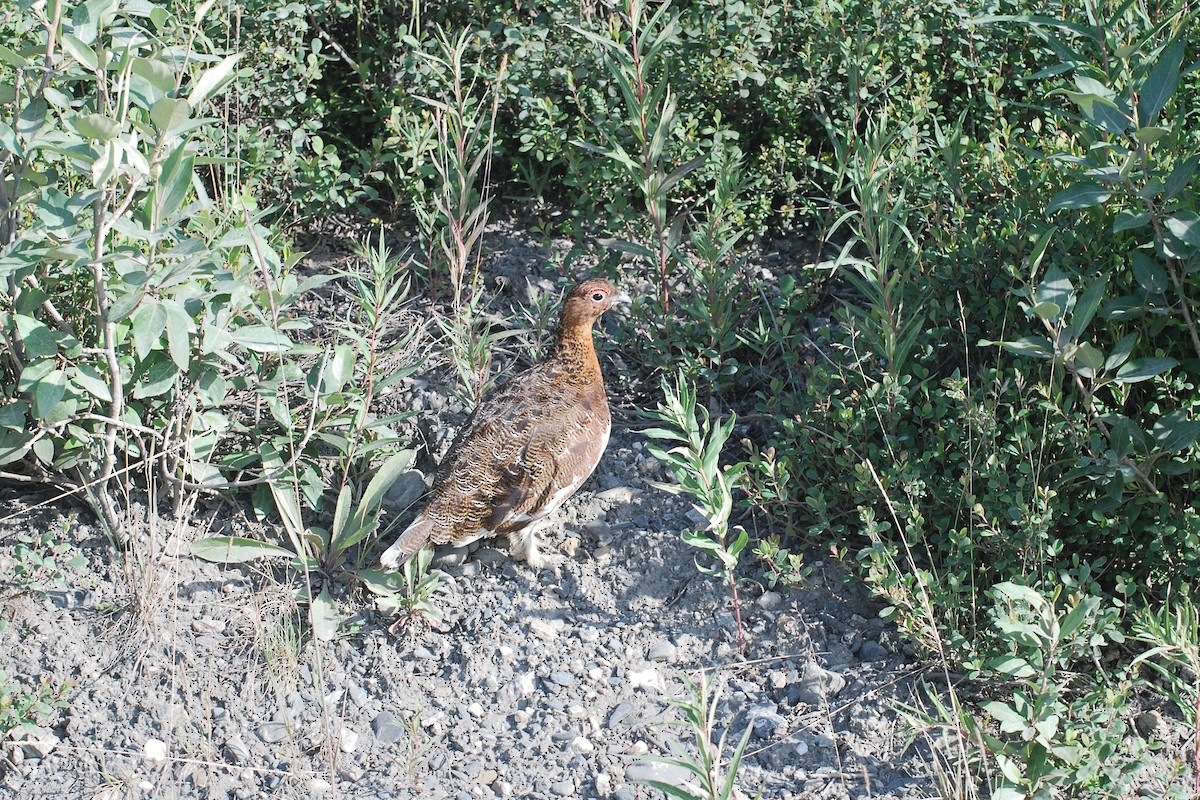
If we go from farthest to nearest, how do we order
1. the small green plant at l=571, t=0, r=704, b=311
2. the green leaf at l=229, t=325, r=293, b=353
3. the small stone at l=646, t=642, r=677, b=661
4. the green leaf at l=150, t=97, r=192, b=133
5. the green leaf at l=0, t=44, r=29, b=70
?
the small green plant at l=571, t=0, r=704, b=311 < the small stone at l=646, t=642, r=677, b=661 < the green leaf at l=229, t=325, r=293, b=353 < the green leaf at l=0, t=44, r=29, b=70 < the green leaf at l=150, t=97, r=192, b=133

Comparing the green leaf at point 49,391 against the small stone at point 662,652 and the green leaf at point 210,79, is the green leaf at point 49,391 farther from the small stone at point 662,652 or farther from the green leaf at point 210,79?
the small stone at point 662,652

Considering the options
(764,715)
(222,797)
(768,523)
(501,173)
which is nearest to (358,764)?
(222,797)

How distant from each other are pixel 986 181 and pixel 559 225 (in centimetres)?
206

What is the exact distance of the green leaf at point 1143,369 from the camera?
3643mm

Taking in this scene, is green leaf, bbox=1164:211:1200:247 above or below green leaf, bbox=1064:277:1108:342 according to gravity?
above

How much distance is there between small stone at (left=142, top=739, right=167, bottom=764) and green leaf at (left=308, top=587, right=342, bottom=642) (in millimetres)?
605

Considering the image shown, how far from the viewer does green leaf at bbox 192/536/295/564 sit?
14.1 ft

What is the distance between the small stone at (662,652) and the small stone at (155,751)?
5.36 ft

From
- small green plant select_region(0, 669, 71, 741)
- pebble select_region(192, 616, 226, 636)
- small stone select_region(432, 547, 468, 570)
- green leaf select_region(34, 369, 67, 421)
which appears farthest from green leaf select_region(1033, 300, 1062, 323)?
small green plant select_region(0, 669, 71, 741)

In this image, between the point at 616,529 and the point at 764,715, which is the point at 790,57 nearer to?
the point at 616,529

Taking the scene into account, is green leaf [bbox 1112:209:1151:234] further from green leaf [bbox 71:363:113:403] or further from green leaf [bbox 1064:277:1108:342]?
green leaf [bbox 71:363:113:403]

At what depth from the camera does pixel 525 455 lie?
14.7ft

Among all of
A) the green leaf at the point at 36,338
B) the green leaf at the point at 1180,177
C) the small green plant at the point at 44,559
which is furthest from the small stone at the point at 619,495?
the green leaf at the point at 1180,177

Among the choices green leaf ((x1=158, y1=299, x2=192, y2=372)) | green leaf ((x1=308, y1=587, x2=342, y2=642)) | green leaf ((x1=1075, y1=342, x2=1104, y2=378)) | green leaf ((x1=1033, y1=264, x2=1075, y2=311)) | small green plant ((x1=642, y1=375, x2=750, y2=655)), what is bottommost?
green leaf ((x1=308, y1=587, x2=342, y2=642))
